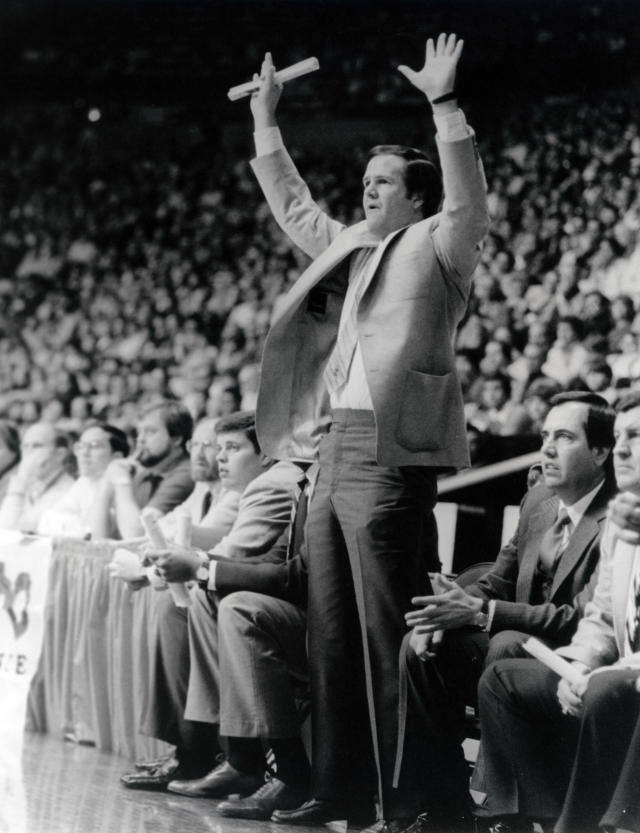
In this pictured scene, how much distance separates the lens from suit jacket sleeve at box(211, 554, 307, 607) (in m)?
3.26

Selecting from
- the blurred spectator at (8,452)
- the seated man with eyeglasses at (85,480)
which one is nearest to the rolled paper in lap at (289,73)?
the seated man with eyeglasses at (85,480)

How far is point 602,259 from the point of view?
482 centimetres

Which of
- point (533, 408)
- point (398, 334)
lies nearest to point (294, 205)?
point (398, 334)

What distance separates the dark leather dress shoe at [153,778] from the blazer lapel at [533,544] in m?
1.18

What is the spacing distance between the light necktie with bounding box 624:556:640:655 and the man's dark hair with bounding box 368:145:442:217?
106cm

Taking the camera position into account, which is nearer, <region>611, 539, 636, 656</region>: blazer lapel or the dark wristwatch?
<region>611, 539, 636, 656</region>: blazer lapel

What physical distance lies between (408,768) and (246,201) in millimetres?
3984

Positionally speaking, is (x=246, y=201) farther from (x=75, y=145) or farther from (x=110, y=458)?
(x=110, y=458)

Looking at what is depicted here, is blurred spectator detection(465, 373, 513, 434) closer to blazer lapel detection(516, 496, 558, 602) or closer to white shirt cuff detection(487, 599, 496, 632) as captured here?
blazer lapel detection(516, 496, 558, 602)

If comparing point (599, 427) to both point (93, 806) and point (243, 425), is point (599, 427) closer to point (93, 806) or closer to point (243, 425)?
point (243, 425)

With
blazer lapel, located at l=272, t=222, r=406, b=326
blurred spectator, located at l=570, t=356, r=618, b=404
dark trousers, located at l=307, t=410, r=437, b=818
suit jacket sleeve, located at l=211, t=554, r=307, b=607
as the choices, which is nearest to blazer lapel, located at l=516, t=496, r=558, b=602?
dark trousers, located at l=307, t=410, r=437, b=818

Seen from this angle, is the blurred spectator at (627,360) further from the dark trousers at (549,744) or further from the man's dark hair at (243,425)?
the dark trousers at (549,744)

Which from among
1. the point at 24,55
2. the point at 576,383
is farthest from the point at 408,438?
the point at 24,55

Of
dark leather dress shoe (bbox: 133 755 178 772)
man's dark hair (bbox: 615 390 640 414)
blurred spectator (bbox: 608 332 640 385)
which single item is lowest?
dark leather dress shoe (bbox: 133 755 178 772)
